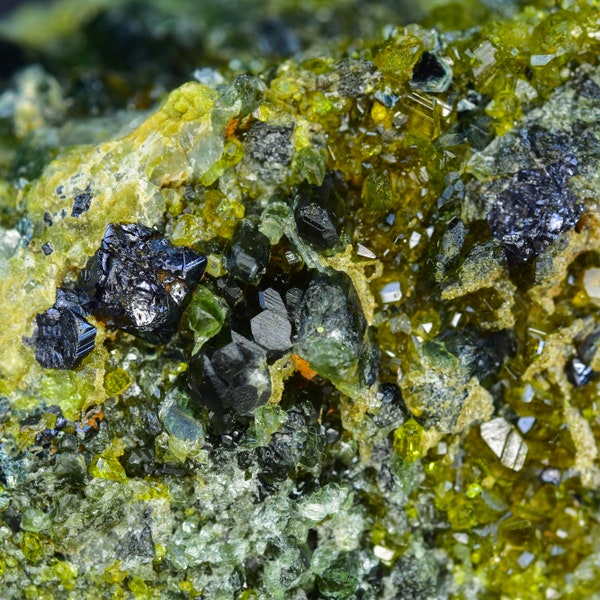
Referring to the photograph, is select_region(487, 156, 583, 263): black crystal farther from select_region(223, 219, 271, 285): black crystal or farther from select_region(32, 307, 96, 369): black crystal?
select_region(32, 307, 96, 369): black crystal

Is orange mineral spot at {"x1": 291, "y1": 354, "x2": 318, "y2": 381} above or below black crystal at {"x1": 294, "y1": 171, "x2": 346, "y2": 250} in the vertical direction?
below

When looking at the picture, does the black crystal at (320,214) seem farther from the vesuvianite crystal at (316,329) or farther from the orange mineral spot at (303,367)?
the orange mineral spot at (303,367)

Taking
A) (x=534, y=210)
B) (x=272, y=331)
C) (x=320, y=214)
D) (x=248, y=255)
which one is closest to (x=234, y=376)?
(x=272, y=331)

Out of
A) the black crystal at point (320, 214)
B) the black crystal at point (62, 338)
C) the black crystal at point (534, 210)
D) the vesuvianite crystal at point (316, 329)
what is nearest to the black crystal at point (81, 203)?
the vesuvianite crystal at point (316, 329)

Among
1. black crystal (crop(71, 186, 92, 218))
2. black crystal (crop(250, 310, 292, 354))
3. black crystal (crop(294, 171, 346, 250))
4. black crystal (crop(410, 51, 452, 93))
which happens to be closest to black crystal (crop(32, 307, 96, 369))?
black crystal (crop(71, 186, 92, 218))

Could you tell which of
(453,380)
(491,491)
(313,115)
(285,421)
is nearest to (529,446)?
(491,491)
